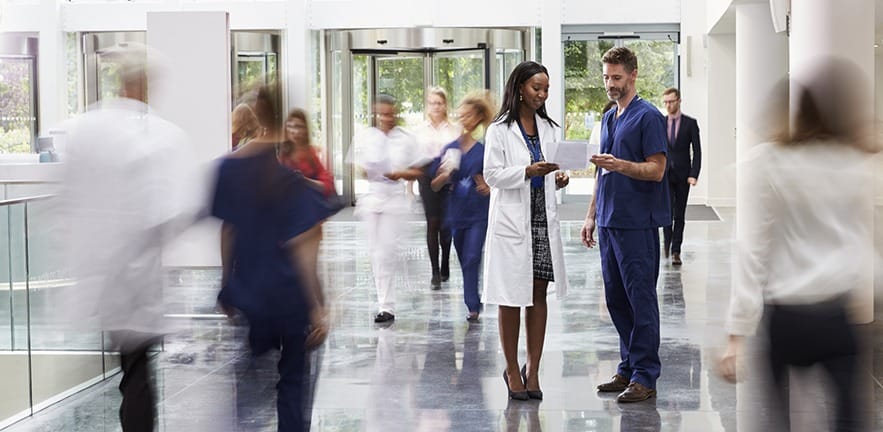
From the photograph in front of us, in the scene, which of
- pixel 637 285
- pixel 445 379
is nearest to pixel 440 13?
pixel 445 379

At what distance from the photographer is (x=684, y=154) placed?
505 inches

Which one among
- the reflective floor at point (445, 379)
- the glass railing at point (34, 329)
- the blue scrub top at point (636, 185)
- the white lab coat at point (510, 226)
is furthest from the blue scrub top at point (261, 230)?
the glass railing at point (34, 329)

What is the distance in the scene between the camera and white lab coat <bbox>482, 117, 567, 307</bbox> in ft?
20.1

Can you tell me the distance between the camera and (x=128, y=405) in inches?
175

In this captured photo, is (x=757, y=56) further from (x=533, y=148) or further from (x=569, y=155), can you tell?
(x=569, y=155)

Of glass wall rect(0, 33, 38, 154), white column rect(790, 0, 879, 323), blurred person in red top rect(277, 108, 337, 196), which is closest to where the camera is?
blurred person in red top rect(277, 108, 337, 196)

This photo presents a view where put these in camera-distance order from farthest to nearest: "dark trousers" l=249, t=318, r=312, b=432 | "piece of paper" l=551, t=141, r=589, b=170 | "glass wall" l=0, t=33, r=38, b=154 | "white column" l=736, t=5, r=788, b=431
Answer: "glass wall" l=0, t=33, r=38, b=154, "white column" l=736, t=5, r=788, b=431, "piece of paper" l=551, t=141, r=589, b=170, "dark trousers" l=249, t=318, r=312, b=432

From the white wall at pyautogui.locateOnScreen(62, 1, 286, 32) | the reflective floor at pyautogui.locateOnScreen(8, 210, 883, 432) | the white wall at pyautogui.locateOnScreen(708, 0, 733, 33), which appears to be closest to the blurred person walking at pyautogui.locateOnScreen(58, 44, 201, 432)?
the reflective floor at pyautogui.locateOnScreen(8, 210, 883, 432)

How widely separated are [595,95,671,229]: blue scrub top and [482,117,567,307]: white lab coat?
0.34 meters

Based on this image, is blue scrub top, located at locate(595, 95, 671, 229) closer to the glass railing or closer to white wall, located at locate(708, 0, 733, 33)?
the glass railing

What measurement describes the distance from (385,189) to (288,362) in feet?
16.9

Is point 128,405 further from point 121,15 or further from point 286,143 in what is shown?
point 121,15

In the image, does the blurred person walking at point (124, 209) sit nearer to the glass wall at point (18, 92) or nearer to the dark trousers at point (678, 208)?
the dark trousers at point (678, 208)

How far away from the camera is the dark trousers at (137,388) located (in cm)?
438
